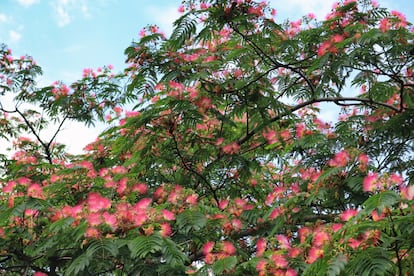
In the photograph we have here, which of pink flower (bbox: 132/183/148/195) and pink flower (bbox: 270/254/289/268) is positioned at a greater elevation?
pink flower (bbox: 132/183/148/195)

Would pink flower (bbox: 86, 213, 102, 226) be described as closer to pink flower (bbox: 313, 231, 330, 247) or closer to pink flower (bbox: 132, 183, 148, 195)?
pink flower (bbox: 313, 231, 330, 247)

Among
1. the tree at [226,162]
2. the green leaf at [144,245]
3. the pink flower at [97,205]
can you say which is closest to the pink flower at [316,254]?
the tree at [226,162]

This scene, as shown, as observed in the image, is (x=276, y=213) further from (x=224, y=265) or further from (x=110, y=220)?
(x=110, y=220)

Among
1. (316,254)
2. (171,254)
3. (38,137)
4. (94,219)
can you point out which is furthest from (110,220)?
(38,137)

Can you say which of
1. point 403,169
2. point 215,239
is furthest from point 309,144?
point 215,239

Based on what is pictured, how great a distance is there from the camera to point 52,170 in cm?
634

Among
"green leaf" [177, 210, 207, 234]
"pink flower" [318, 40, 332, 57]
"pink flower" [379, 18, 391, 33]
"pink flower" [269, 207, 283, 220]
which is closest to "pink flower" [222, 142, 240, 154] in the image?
"pink flower" [269, 207, 283, 220]

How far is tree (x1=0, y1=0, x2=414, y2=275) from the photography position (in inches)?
145

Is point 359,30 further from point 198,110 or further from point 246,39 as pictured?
point 198,110

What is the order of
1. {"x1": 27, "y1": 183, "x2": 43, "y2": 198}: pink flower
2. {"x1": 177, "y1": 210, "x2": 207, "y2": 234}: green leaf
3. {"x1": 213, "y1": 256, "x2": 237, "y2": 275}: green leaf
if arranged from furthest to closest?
1. {"x1": 27, "y1": 183, "x2": 43, "y2": 198}: pink flower
2. {"x1": 177, "y1": 210, "x2": 207, "y2": 234}: green leaf
3. {"x1": 213, "y1": 256, "x2": 237, "y2": 275}: green leaf

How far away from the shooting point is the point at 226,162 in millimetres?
5633

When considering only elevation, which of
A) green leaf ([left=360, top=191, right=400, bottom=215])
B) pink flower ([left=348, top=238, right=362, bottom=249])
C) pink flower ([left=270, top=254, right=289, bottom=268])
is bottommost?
pink flower ([left=348, top=238, right=362, bottom=249])

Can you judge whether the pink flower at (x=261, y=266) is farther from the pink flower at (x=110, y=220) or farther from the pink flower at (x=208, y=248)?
the pink flower at (x=110, y=220)

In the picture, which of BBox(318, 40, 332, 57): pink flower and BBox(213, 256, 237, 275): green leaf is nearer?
BBox(213, 256, 237, 275): green leaf
